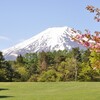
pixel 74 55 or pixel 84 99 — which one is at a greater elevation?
pixel 74 55

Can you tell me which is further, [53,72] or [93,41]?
[53,72]

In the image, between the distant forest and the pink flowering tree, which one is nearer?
the pink flowering tree

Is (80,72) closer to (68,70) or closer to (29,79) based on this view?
(68,70)

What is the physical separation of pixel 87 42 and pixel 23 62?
103 metres

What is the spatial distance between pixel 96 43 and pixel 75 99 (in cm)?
1849

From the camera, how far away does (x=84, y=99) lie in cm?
3180

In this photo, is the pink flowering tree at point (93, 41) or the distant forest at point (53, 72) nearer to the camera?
the pink flowering tree at point (93, 41)

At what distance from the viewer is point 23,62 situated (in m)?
116

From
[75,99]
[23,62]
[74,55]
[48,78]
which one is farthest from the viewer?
[23,62]

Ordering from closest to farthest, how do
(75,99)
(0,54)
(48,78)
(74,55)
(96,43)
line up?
(96,43) → (75,99) → (48,78) → (0,54) → (74,55)

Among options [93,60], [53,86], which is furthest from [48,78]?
[93,60]

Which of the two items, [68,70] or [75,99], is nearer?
[75,99]

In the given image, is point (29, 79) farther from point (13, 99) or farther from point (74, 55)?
point (13, 99)

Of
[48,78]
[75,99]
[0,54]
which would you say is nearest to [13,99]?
[75,99]
